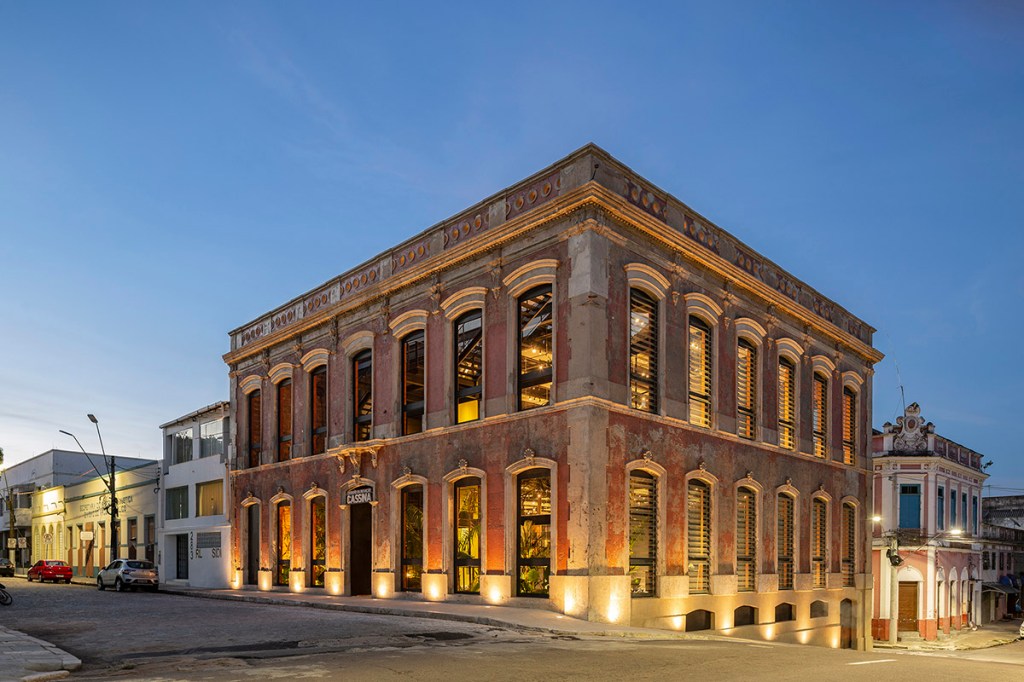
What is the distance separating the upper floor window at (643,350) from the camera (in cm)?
2169

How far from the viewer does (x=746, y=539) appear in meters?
25.4

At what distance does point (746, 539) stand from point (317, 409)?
605 inches

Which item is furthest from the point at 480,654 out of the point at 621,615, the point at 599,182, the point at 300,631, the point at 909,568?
the point at 909,568

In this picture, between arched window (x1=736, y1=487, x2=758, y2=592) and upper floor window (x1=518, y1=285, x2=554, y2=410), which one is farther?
arched window (x1=736, y1=487, x2=758, y2=592)

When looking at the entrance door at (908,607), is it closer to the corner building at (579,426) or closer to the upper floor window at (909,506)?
the upper floor window at (909,506)

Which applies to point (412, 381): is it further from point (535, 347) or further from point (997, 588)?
point (997, 588)

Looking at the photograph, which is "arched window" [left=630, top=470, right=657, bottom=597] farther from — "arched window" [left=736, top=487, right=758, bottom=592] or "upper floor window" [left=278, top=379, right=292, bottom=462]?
"upper floor window" [left=278, top=379, right=292, bottom=462]

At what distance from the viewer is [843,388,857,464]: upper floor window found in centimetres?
3234

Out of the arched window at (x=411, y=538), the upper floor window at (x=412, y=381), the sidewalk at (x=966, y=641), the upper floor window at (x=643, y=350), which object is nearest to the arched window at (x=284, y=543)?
the arched window at (x=411, y=538)

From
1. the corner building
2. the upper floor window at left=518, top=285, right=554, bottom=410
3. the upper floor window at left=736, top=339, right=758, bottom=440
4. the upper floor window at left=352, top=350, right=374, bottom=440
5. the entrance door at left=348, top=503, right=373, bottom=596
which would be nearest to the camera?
the corner building

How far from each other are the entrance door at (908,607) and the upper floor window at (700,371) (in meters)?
23.7

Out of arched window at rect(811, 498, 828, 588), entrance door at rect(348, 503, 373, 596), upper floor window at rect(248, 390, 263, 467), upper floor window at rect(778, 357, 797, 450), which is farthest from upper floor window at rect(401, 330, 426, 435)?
arched window at rect(811, 498, 828, 588)

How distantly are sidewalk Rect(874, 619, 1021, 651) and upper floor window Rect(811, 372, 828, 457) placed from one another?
36.3 feet

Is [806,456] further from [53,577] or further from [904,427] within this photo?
[53,577]
